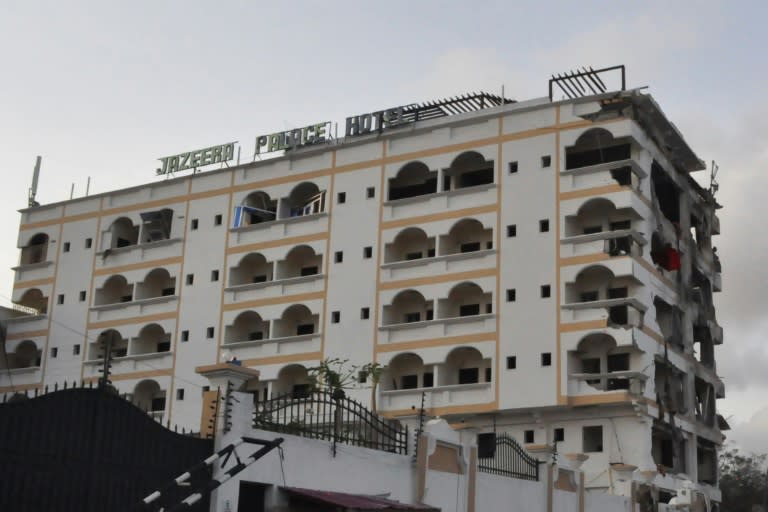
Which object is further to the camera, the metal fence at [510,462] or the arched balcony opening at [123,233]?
the arched balcony opening at [123,233]

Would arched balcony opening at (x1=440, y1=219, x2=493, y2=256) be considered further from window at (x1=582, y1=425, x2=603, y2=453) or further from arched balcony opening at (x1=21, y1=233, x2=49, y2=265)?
arched balcony opening at (x1=21, y1=233, x2=49, y2=265)

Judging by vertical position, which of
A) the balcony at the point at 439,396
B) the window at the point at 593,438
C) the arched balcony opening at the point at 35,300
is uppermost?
the arched balcony opening at the point at 35,300

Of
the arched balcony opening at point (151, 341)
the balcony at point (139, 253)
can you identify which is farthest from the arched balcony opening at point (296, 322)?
the balcony at point (139, 253)

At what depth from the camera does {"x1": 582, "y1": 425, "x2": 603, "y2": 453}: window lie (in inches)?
1960

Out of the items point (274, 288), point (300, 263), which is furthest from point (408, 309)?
point (274, 288)

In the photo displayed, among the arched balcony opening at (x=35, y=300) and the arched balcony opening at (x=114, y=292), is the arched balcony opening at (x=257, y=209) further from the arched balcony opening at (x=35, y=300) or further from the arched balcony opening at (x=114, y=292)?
the arched balcony opening at (x=35, y=300)

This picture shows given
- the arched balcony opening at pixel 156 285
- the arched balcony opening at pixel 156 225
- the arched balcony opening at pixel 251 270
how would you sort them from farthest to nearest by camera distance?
the arched balcony opening at pixel 156 225
the arched balcony opening at pixel 156 285
the arched balcony opening at pixel 251 270

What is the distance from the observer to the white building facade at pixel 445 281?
1980 inches

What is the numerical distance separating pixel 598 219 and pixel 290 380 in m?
17.6

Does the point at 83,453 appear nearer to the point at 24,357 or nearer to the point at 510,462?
the point at 510,462

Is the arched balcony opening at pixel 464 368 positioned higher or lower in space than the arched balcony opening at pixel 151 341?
lower

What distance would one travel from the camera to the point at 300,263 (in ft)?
195

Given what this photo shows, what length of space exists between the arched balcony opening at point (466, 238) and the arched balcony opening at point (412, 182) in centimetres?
304

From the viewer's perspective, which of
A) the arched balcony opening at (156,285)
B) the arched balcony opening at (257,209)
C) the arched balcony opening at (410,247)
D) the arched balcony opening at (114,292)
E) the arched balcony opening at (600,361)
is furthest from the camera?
the arched balcony opening at (114,292)
